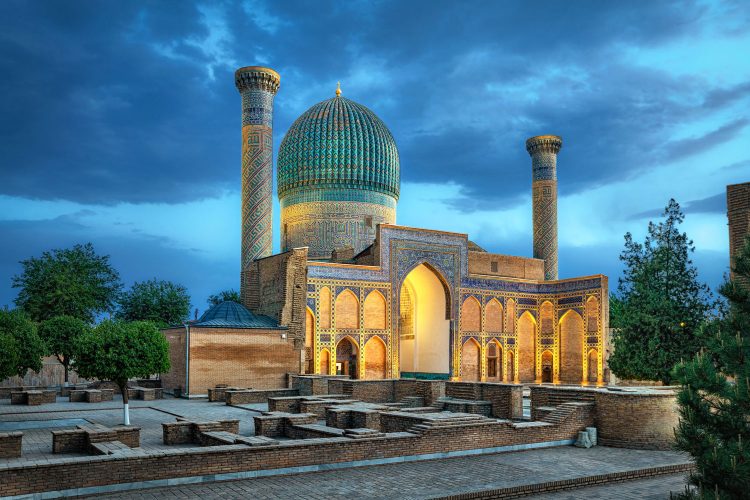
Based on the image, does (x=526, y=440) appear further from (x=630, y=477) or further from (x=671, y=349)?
(x=671, y=349)

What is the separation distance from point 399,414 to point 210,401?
326 inches

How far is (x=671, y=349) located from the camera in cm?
1403

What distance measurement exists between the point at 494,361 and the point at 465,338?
2015mm

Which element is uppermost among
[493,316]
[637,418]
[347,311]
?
[347,311]

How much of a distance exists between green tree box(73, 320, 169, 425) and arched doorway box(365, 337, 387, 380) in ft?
41.6

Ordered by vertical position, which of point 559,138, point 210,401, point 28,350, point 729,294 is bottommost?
point 210,401

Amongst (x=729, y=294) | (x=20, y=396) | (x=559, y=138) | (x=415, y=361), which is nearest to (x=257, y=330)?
(x=20, y=396)

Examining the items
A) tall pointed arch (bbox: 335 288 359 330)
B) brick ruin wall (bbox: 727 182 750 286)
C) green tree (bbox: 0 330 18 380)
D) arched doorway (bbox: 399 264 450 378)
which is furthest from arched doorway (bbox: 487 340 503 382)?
green tree (bbox: 0 330 18 380)

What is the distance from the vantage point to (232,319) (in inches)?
820

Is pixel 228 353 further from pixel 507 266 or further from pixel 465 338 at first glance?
pixel 507 266

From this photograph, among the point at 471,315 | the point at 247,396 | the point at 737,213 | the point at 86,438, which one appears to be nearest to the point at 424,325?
the point at 471,315

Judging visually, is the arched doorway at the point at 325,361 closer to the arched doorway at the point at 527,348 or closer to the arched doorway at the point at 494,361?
the arched doorway at the point at 494,361

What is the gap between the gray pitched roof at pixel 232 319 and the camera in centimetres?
2002

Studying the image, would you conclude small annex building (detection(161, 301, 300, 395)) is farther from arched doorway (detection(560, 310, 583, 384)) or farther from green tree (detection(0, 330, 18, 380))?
arched doorway (detection(560, 310, 583, 384))
